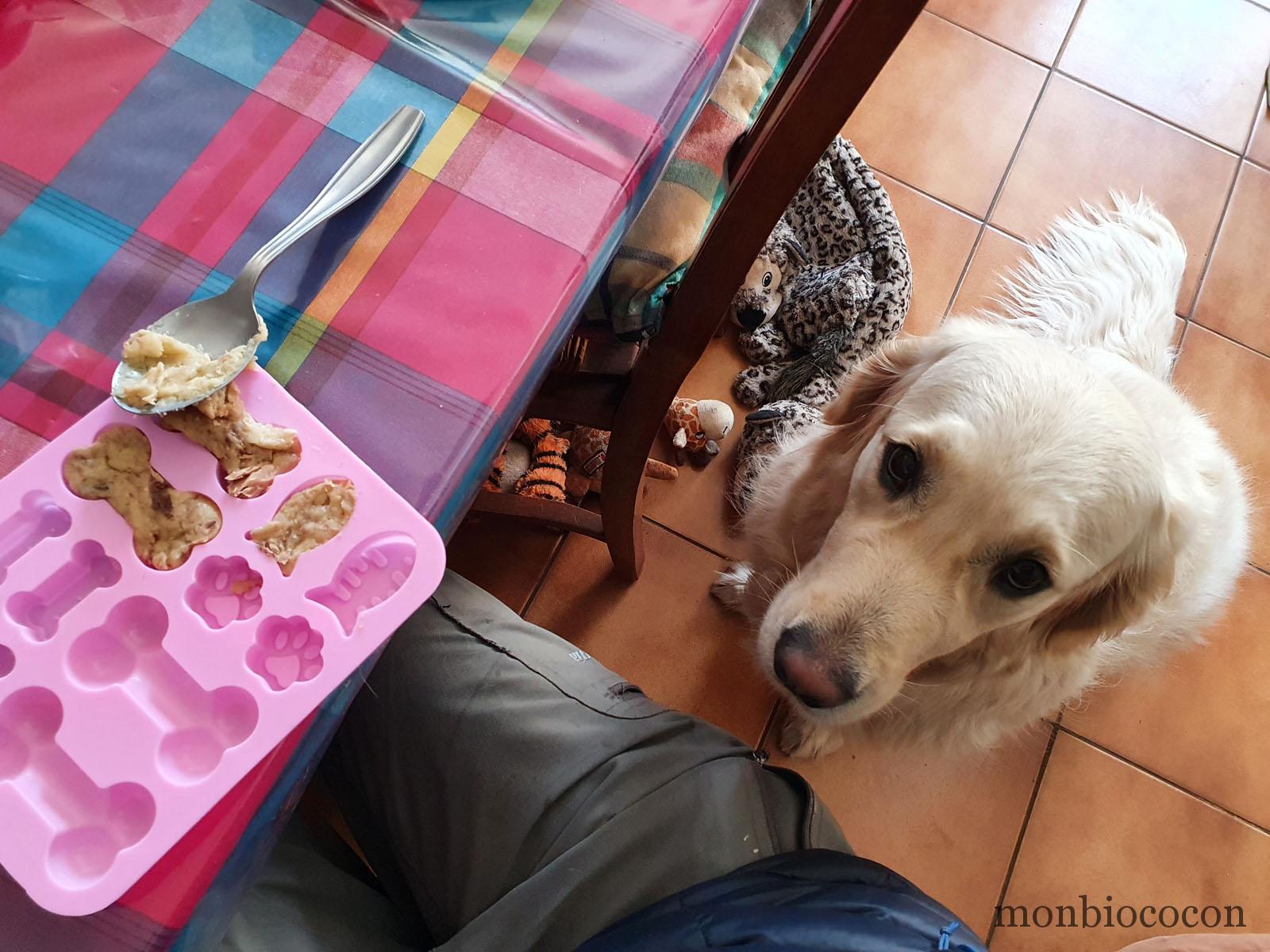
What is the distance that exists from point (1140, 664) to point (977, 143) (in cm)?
121

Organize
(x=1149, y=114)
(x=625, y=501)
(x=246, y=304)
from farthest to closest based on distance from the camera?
1. (x=1149, y=114)
2. (x=625, y=501)
3. (x=246, y=304)

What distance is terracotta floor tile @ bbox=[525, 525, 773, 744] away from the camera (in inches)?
55.0

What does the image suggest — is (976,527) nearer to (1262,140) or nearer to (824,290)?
(824,290)

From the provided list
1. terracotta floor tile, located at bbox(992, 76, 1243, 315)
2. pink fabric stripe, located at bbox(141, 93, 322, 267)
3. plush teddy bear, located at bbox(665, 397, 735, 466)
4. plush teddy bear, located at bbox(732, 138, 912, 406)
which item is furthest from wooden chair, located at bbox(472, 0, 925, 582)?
terracotta floor tile, located at bbox(992, 76, 1243, 315)

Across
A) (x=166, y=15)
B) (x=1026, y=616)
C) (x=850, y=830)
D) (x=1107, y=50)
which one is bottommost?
(x=850, y=830)

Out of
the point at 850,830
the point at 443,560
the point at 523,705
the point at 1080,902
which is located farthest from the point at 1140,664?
the point at 443,560

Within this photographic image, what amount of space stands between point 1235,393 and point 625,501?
144 cm

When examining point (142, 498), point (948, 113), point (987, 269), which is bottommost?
point (142, 498)

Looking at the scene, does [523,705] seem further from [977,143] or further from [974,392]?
[977,143]

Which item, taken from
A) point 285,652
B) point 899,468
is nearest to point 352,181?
point 285,652

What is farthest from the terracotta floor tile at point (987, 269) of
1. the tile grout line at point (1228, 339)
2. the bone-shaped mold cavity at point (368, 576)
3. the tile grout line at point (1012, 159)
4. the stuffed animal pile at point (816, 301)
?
the bone-shaped mold cavity at point (368, 576)

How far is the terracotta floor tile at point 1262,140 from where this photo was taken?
194cm

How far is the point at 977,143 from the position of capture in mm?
1857

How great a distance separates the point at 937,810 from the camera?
137cm
